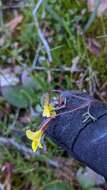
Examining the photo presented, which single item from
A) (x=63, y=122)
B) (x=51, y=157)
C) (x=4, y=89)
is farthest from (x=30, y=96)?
(x=63, y=122)

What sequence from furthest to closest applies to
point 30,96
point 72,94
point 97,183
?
point 30,96 < point 97,183 < point 72,94

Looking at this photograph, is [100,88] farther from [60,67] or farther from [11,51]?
[11,51]

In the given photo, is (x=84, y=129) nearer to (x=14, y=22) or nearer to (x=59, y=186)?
(x=59, y=186)

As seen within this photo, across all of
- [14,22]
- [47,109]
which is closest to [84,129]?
[47,109]

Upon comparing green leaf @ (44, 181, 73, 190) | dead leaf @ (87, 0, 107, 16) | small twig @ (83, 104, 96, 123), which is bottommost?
green leaf @ (44, 181, 73, 190)

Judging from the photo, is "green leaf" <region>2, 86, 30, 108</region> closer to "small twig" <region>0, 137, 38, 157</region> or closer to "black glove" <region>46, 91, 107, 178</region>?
"small twig" <region>0, 137, 38, 157</region>

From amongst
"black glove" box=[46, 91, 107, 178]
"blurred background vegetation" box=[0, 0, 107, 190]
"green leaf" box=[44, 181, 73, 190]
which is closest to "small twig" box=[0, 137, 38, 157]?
"blurred background vegetation" box=[0, 0, 107, 190]

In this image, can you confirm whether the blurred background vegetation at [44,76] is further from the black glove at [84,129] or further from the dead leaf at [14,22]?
the black glove at [84,129]
